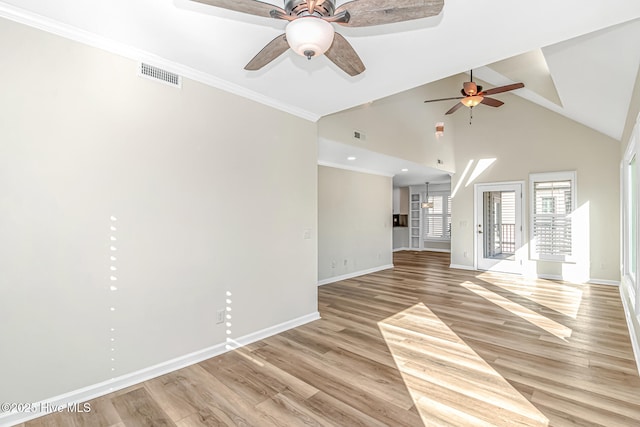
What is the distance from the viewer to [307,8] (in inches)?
60.5

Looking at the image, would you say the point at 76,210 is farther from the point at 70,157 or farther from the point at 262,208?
the point at 262,208

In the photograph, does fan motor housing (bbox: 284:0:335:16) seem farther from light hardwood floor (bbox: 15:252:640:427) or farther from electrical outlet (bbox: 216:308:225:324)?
electrical outlet (bbox: 216:308:225:324)

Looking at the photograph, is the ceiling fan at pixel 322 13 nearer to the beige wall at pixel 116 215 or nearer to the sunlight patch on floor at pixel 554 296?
the beige wall at pixel 116 215

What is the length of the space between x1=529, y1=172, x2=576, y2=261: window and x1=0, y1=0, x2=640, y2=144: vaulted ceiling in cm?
333

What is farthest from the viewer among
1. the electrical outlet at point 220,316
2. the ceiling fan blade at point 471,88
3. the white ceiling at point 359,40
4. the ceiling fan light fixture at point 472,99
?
the ceiling fan light fixture at point 472,99

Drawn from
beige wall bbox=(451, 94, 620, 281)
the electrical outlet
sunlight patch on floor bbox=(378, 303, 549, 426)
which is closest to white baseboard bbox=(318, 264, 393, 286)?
beige wall bbox=(451, 94, 620, 281)

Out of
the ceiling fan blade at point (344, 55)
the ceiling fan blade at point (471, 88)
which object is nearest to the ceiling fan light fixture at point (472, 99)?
the ceiling fan blade at point (471, 88)

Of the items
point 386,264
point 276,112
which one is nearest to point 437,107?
point 386,264

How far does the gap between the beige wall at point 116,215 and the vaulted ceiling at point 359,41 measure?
19 centimetres

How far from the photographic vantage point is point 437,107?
7.28 m

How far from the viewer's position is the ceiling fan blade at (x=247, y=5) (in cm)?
151

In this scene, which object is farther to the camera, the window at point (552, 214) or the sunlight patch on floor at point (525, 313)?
the window at point (552, 214)

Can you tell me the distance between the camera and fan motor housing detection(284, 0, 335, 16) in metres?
1.53

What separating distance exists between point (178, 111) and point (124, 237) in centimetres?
118
